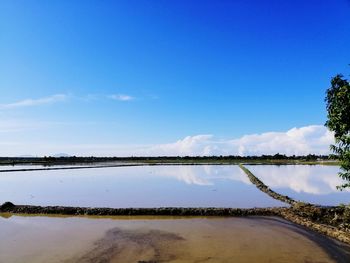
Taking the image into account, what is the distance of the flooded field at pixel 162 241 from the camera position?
8875mm

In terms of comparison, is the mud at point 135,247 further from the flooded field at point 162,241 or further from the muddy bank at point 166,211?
the muddy bank at point 166,211

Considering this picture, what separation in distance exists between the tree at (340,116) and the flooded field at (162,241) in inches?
90.2

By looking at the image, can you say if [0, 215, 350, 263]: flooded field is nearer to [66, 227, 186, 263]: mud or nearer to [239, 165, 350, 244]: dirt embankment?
[66, 227, 186, 263]: mud

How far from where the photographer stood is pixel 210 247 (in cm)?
973

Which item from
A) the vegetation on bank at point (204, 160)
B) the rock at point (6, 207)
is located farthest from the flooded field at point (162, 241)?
the vegetation on bank at point (204, 160)

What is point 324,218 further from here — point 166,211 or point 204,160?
point 204,160

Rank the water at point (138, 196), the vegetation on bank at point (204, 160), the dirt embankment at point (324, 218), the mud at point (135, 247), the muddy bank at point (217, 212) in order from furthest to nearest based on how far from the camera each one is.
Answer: the vegetation on bank at point (204, 160) → the water at point (138, 196) → the muddy bank at point (217, 212) → the dirt embankment at point (324, 218) → the mud at point (135, 247)

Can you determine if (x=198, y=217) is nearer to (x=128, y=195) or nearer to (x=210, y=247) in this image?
(x=210, y=247)

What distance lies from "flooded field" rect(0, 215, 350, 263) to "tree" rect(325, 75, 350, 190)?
7.52 feet

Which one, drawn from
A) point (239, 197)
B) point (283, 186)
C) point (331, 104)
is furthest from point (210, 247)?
point (283, 186)

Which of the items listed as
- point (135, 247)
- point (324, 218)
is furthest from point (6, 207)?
point (324, 218)

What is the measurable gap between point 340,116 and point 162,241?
5.80 meters

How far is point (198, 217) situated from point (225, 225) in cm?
168

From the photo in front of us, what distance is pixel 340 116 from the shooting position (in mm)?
9766
